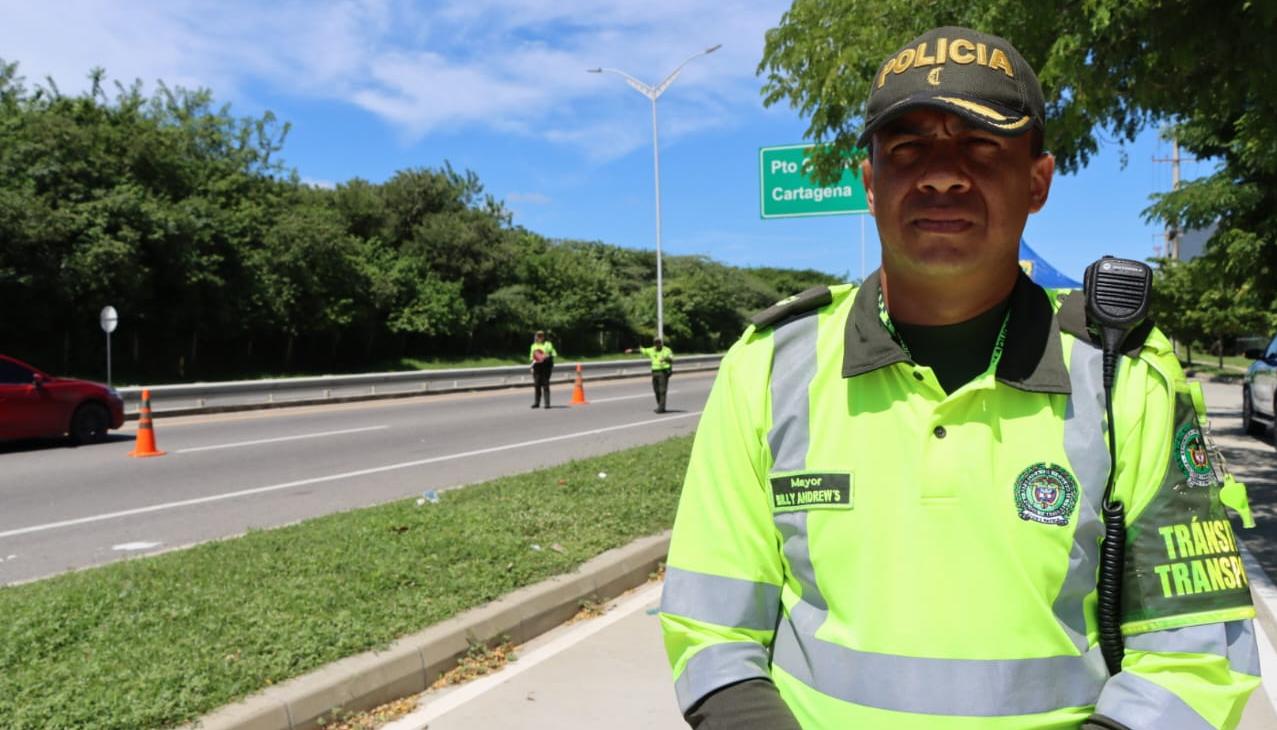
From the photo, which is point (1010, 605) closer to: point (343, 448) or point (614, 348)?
point (343, 448)

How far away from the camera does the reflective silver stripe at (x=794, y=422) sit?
1570 mm

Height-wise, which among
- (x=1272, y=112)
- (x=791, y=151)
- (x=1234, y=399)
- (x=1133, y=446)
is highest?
(x=791, y=151)

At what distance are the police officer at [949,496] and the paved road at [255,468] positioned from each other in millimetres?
6944

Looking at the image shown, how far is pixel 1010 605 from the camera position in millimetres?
1434

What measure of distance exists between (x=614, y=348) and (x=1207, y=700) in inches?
2066

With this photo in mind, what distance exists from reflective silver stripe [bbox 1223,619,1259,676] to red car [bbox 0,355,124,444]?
580 inches

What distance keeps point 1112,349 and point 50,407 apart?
1534cm

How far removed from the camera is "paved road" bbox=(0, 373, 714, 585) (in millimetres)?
8328

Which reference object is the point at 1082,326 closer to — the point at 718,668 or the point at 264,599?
the point at 718,668

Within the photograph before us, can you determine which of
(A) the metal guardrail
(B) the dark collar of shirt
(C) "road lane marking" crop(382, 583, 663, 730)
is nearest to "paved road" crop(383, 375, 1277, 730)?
Result: (C) "road lane marking" crop(382, 583, 663, 730)

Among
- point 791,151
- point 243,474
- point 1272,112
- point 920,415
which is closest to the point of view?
point 920,415

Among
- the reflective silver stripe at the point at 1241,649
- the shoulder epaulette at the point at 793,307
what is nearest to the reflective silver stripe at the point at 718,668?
the shoulder epaulette at the point at 793,307

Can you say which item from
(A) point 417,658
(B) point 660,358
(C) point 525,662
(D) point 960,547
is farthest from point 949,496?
(B) point 660,358

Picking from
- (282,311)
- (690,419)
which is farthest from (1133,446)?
(282,311)
